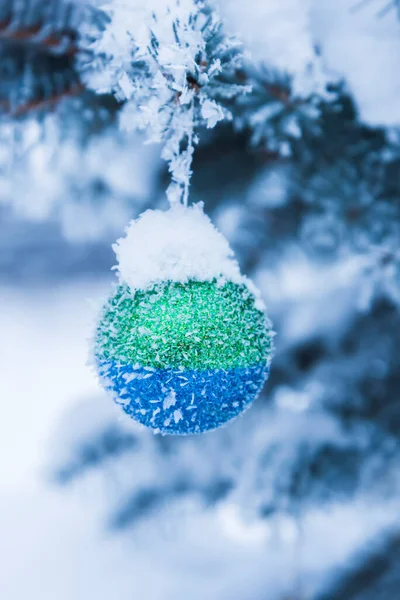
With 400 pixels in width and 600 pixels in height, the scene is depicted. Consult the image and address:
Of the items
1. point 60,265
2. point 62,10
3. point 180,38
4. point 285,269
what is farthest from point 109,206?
point 60,265

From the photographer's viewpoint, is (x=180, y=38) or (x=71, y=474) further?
(x=71, y=474)

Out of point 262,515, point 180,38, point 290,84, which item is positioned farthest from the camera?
point 262,515

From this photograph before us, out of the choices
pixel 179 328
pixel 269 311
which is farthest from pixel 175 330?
pixel 269 311

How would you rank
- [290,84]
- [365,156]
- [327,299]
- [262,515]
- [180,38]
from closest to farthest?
[180,38], [290,84], [365,156], [262,515], [327,299]

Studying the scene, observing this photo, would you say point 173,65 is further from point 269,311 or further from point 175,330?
point 269,311

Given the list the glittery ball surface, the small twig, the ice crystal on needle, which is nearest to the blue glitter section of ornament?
the glittery ball surface

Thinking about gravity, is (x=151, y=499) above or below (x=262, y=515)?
above

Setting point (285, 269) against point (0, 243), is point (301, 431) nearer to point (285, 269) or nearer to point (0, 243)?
point (285, 269)
